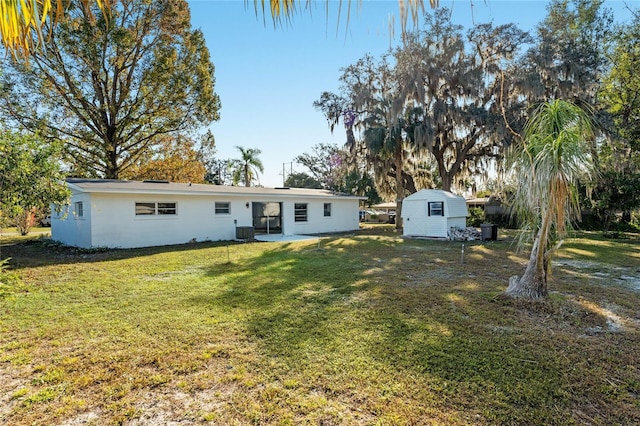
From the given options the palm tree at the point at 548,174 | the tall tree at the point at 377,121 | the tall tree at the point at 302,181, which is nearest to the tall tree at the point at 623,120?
the tall tree at the point at 377,121

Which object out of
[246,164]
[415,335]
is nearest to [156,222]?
[415,335]

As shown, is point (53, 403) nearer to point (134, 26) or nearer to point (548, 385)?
point (548, 385)

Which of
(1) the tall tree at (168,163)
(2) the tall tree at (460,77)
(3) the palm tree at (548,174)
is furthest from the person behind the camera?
(1) the tall tree at (168,163)

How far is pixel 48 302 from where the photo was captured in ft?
17.1

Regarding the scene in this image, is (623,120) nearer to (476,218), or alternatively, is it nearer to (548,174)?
(476,218)

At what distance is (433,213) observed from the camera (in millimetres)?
14602

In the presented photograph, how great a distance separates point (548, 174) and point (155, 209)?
12427 mm

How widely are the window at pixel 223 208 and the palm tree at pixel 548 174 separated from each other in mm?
11716

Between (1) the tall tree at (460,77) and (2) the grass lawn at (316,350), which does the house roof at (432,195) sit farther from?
(2) the grass lawn at (316,350)

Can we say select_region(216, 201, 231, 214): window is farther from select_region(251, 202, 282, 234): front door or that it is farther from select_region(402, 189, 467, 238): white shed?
select_region(402, 189, 467, 238): white shed

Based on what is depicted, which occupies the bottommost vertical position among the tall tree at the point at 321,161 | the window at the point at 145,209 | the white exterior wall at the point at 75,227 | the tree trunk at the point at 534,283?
the tree trunk at the point at 534,283

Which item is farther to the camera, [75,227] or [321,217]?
[321,217]

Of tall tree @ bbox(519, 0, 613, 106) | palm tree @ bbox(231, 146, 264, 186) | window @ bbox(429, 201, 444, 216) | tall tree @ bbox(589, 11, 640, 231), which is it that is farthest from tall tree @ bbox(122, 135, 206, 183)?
tall tree @ bbox(589, 11, 640, 231)

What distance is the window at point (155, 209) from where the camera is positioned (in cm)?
1222
